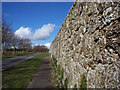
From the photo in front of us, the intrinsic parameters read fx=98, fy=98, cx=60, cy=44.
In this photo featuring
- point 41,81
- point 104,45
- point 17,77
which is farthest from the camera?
point 17,77

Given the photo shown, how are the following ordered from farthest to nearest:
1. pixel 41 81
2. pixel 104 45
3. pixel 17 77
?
pixel 17 77
pixel 41 81
pixel 104 45

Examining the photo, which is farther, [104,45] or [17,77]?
[17,77]

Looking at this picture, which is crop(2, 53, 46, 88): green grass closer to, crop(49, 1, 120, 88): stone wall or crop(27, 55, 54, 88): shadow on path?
crop(27, 55, 54, 88): shadow on path

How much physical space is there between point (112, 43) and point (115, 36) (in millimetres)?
100

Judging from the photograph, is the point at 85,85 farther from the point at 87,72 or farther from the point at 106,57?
the point at 106,57

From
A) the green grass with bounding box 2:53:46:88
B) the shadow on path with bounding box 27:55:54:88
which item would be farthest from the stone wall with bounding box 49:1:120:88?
the green grass with bounding box 2:53:46:88

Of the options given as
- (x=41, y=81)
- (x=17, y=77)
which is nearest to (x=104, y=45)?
(x=41, y=81)

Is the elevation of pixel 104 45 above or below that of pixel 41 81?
above

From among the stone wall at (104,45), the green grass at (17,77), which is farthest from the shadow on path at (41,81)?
the stone wall at (104,45)

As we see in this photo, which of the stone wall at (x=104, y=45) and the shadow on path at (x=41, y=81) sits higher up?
the stone wall at (x=104, y=45)

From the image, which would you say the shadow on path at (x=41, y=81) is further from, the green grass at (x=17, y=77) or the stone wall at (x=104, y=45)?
the stone wall at (x=104, y=45)

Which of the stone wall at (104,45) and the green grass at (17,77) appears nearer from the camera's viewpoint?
the stone wall at (104,45)

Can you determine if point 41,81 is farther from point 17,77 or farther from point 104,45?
point 104,45

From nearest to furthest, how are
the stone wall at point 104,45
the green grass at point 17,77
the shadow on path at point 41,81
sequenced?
the stone wall at point 104,45 < the shadow on path at point 41,81 < the green grass at point 17,77
